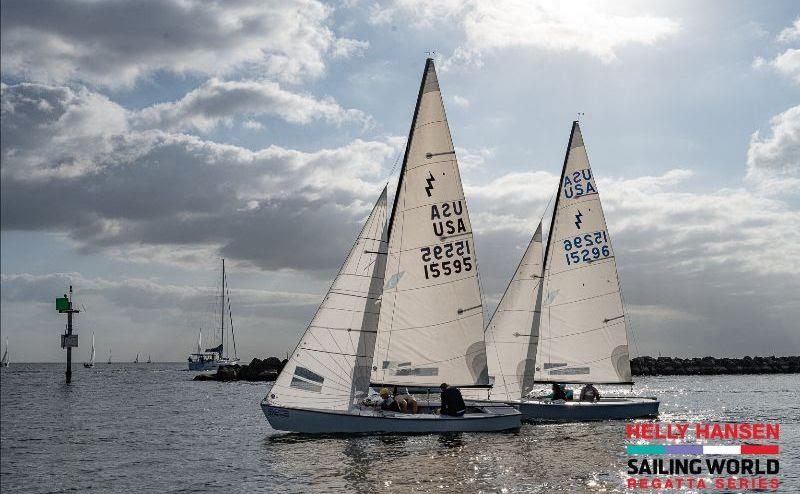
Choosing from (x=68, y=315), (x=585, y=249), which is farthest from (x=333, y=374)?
(x=68, y=315)

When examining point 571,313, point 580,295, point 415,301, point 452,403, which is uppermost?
point 580,295

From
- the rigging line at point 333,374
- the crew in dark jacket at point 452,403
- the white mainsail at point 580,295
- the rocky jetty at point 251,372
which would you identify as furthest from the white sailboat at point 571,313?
the rocky jetty at point 251,372

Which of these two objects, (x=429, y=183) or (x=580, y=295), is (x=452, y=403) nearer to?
(x=429, y=183)

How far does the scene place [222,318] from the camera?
A: 14225 cm

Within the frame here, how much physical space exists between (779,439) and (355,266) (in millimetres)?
20605

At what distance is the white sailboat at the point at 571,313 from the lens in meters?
40.6

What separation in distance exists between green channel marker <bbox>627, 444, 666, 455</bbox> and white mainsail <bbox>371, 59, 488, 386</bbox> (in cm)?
735

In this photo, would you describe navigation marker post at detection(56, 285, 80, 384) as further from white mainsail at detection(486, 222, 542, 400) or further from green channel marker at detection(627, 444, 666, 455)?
green channel marker at detection(627, 444, 666, 455)

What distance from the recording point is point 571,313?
40875 millimetres

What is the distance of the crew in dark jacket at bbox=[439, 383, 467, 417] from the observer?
3170cm

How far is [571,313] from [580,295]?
1.09 m

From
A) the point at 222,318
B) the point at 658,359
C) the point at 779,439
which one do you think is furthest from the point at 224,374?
the point at 779,439

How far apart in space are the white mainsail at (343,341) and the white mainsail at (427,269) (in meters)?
0.65

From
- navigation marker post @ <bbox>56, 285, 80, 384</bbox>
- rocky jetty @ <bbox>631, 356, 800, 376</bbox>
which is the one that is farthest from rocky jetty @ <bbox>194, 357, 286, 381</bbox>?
rocky jetty @ <bbox>631, 356, 800, 376</bbox>
